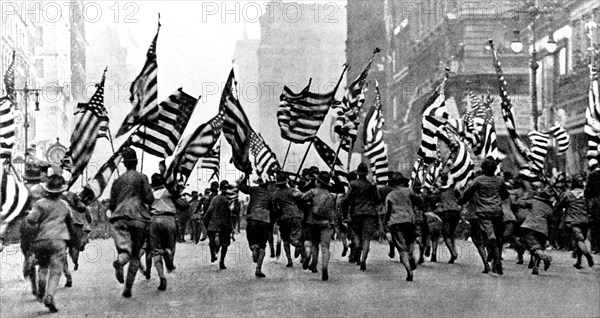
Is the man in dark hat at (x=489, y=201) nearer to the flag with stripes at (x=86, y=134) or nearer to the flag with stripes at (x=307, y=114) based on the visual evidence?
the flag with stripes at (x=307, y=114)

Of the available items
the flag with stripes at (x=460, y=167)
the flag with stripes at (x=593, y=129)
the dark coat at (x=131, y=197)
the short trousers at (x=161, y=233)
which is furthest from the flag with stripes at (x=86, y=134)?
the flag with stripes at (x=593, y=129)

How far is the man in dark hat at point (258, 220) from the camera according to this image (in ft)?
58.3

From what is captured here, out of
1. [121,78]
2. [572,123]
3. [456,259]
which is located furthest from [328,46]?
[456,259]

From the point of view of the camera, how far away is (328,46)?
114688 millimetres

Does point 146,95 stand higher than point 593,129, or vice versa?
point 146,95

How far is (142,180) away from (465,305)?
468 centimetres

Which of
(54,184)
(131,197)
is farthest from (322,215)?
(54,184)

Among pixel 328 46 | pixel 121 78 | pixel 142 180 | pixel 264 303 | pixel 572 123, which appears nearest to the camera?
pixel 264 303

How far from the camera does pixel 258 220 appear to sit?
18000 mm

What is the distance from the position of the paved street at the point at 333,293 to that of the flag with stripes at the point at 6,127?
324 centimetres

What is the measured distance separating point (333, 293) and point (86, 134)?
18.8 feet

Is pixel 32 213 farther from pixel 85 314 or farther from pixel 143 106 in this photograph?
pixel 143 106

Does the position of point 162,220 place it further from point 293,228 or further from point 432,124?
point 432,124

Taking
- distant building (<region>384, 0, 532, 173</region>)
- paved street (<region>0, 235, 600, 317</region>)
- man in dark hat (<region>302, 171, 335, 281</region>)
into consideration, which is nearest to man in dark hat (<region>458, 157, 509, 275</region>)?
paved street (<region>0, 235, 600, 317</region>)
